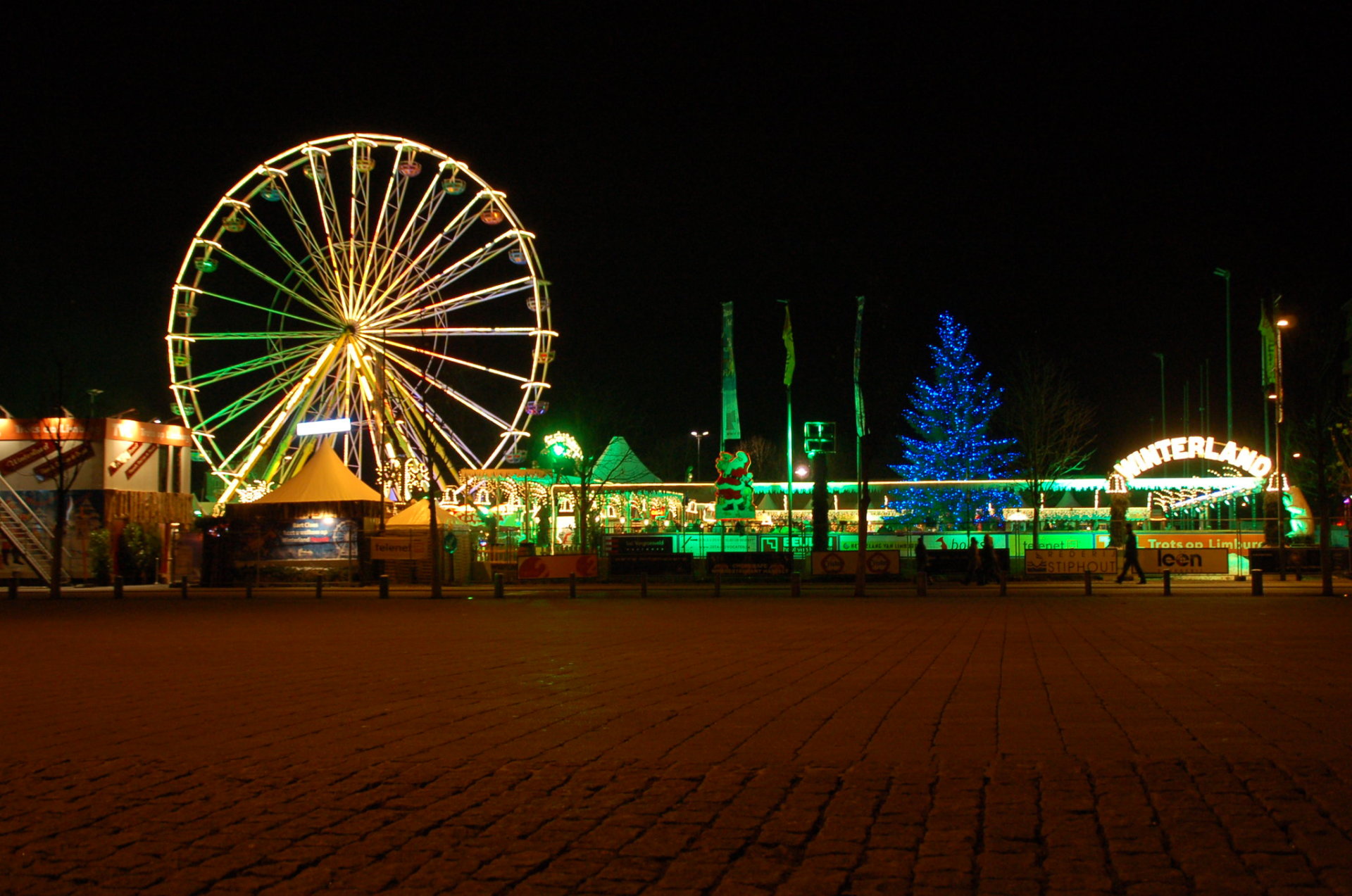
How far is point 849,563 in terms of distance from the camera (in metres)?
36.3

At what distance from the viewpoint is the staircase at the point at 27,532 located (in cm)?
3903

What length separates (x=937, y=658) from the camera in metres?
12.6

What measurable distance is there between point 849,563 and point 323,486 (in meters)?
17.7

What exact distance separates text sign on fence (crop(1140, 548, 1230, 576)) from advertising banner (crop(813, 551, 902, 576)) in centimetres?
788

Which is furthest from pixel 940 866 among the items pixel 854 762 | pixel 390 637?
pixel 390 637

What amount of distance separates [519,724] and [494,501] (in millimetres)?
44916

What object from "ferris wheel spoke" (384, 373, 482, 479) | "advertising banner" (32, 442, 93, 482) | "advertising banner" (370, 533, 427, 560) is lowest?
"advertising banner" (370, 533, 427, 560)

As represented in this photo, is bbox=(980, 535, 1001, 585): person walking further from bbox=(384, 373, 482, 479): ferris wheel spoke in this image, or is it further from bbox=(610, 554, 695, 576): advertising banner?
bbox=(384, 373, 482, 479): ferris wheel spoke

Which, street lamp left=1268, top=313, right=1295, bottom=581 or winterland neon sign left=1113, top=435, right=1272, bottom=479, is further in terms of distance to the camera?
winterland neon sign left=1113, top=435, right=1272, bottom=479

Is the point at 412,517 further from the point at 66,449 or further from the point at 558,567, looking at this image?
the point at 66,449

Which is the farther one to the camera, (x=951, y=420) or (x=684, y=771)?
(x=951, y=420)

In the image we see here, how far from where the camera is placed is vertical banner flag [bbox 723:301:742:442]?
51.3m

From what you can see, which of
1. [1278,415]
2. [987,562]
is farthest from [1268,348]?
[987,562]

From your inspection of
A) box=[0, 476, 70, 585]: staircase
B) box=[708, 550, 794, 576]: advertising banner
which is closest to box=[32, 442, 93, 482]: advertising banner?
box=[0, 476, 70, 585]: staircase
